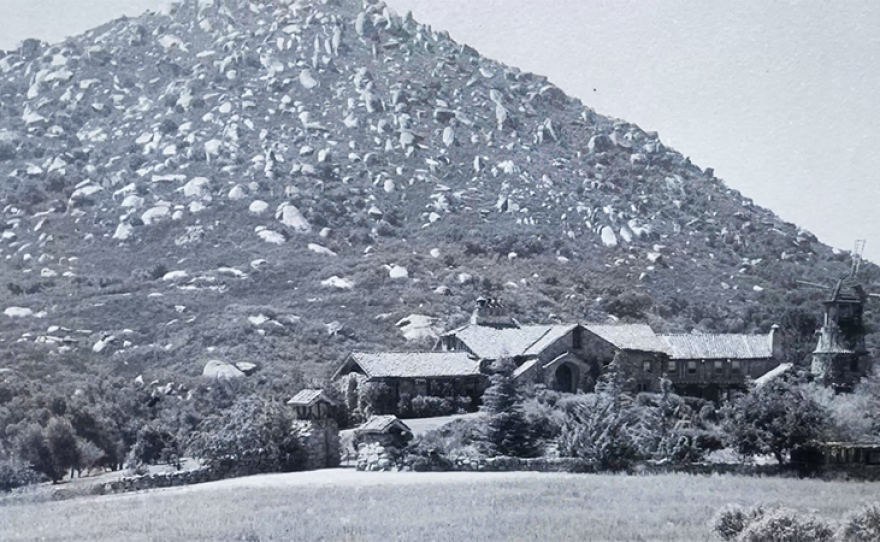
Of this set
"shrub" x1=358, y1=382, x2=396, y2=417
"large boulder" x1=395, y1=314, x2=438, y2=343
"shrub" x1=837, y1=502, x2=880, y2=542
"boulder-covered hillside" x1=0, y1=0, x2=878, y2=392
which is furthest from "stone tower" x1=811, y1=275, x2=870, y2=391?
"shrub" x1=837, y1=502, x2=880, y2=542

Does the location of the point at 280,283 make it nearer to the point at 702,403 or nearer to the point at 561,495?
the point at 702,403

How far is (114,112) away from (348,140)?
34924mm

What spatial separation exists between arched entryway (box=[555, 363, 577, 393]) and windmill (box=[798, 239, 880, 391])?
13.1m

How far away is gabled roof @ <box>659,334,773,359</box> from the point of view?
57.9 m

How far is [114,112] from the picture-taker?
12700cm

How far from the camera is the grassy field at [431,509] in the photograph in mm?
19297

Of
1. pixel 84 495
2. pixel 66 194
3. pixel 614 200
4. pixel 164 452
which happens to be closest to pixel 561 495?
pixel 84 495

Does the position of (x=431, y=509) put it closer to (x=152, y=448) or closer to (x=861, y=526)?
(x=861, y=526)

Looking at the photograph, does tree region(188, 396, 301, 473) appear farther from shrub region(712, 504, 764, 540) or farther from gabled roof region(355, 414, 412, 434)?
shrub region(712, 504, 764, 540)

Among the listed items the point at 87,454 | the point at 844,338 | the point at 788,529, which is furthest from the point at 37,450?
the point at 844,338

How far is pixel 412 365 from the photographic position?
48562mm

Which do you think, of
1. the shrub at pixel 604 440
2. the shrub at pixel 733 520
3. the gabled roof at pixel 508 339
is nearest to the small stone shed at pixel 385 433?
the shrub at pixel 604 440

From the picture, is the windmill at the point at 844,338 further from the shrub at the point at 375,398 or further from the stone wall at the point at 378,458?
the stone wall at the point at 378,458

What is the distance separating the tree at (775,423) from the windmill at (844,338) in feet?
57.5
